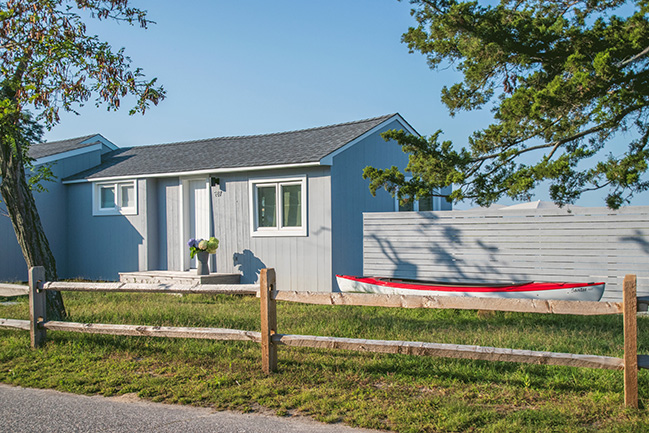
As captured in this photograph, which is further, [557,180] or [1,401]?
[557,180]

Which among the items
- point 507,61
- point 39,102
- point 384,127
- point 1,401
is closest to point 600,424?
point 1,401

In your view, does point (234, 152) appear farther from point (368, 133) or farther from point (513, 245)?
point (513, 245)

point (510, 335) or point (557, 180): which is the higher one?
point (557, 180)

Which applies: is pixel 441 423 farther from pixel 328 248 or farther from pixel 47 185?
pixel 47 185

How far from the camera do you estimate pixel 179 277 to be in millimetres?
15031

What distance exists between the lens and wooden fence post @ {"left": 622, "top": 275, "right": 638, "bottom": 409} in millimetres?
4930

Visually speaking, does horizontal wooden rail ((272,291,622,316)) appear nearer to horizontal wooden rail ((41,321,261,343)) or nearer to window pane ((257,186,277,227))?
horizontal wooden rail ((41,321,261,343))

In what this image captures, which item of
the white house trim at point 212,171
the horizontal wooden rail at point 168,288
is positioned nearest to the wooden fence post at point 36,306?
the horizontal wooden rail at point 168,288

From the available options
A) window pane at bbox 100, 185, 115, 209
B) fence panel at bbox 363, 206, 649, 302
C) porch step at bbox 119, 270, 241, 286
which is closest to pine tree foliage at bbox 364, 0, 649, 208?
fence panel at bbox 363, 206, 649, 302

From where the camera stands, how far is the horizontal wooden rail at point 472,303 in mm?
5281

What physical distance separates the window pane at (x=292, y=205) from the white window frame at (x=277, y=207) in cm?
9

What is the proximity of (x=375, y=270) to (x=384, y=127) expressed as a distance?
447cm

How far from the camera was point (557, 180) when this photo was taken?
8.59m

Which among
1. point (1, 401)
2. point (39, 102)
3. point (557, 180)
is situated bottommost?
point (1, 401)
